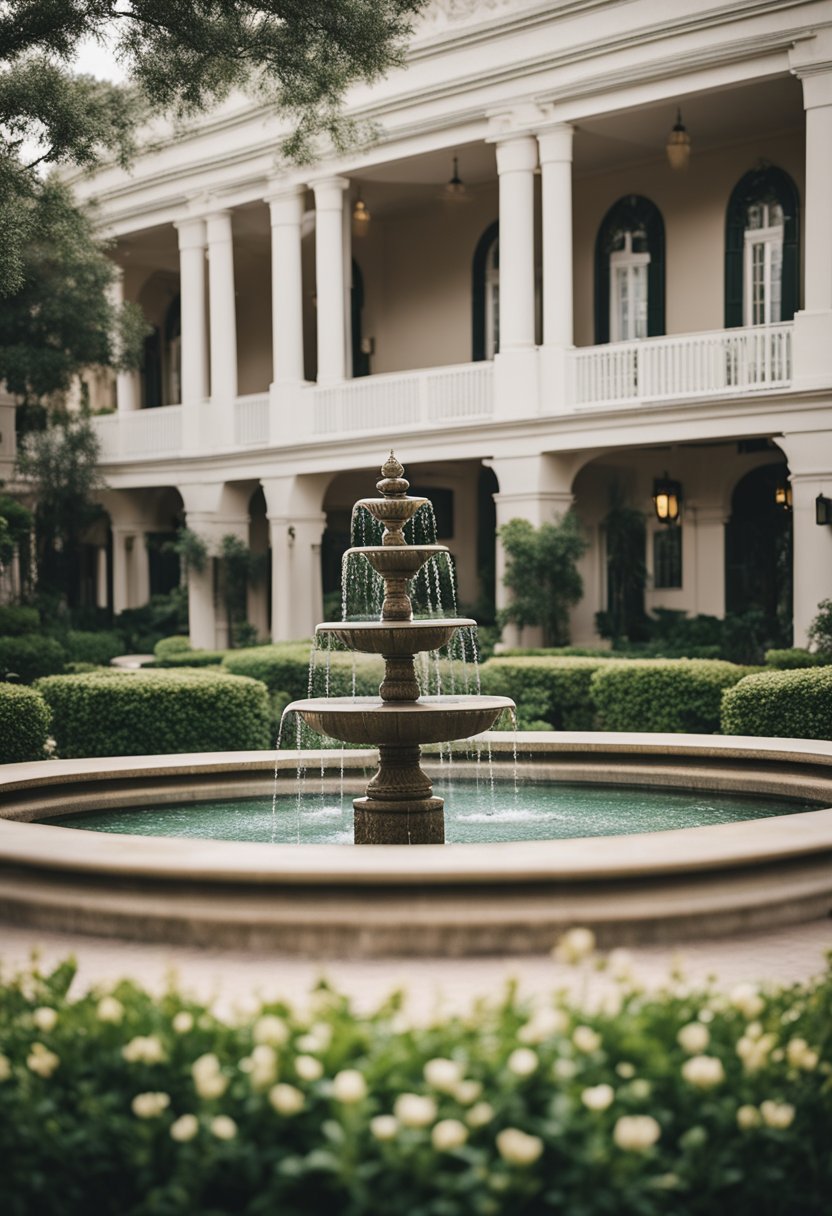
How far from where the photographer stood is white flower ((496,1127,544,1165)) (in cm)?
362

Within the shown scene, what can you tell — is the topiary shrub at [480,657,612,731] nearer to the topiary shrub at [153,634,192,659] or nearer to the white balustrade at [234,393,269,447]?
A: the topiary shrub at [153,634,192,659]

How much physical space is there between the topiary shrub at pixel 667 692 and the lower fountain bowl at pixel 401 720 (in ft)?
21.7

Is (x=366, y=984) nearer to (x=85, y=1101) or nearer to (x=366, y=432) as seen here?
(x=85, y=1101)

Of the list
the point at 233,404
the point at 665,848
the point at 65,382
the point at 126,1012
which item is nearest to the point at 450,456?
the point at 233,404

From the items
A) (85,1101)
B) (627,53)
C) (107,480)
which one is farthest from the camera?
(107,480)

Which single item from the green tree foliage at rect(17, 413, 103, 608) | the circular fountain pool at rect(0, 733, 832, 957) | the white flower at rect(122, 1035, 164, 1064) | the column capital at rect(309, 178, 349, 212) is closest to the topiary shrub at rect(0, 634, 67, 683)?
the green tree foliage at rect(17, 413, 103, 608)

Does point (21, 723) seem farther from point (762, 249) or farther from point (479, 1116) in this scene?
point (762, 249)

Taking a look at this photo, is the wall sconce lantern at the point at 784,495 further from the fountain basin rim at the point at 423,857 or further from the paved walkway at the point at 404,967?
the paved walkway at the point at 404,967

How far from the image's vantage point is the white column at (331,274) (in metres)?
24.5

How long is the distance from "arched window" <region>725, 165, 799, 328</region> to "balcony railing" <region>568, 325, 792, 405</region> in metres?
2.31

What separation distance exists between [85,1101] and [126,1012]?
1.19ft

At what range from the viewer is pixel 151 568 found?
3162 centimetres

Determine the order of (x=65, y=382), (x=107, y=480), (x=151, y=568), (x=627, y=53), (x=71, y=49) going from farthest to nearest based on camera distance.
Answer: (x=151, y=568) < (x=107, y=480) < (x=65, y=382) < (x=627, y=53) < (x=71, y=49)

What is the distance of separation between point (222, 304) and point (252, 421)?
7.31 feet
